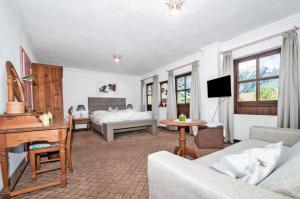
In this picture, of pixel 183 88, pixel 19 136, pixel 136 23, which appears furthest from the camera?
pixel 183 88

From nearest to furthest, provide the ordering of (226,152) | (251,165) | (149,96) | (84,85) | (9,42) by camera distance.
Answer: (251,165) < (226,152) < (9,42) < (84,85) < (149,96)

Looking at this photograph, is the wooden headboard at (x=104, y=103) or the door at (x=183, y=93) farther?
the wooden headboard at (x=104, y=103)

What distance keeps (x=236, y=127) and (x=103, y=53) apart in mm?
4327

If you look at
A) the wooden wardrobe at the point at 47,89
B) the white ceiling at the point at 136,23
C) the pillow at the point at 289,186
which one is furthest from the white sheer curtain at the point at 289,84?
the wooden wardrobe at the point at 47,89

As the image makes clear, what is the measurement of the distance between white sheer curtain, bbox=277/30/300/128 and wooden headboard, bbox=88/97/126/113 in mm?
5875

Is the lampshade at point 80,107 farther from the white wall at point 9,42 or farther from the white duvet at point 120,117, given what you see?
the white wall at point 9,42

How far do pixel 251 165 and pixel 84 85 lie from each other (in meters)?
6.45

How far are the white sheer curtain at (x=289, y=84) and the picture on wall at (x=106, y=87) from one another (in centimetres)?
605

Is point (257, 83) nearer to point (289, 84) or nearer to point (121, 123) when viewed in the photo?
point (289, 84)

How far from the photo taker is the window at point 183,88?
496cm

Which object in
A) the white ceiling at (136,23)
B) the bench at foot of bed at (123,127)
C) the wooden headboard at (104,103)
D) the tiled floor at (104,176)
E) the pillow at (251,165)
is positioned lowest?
the tiled floor at (104,176)

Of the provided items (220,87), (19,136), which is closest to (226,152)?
(220,87)

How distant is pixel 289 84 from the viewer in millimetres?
2484

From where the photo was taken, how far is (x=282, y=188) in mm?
580
